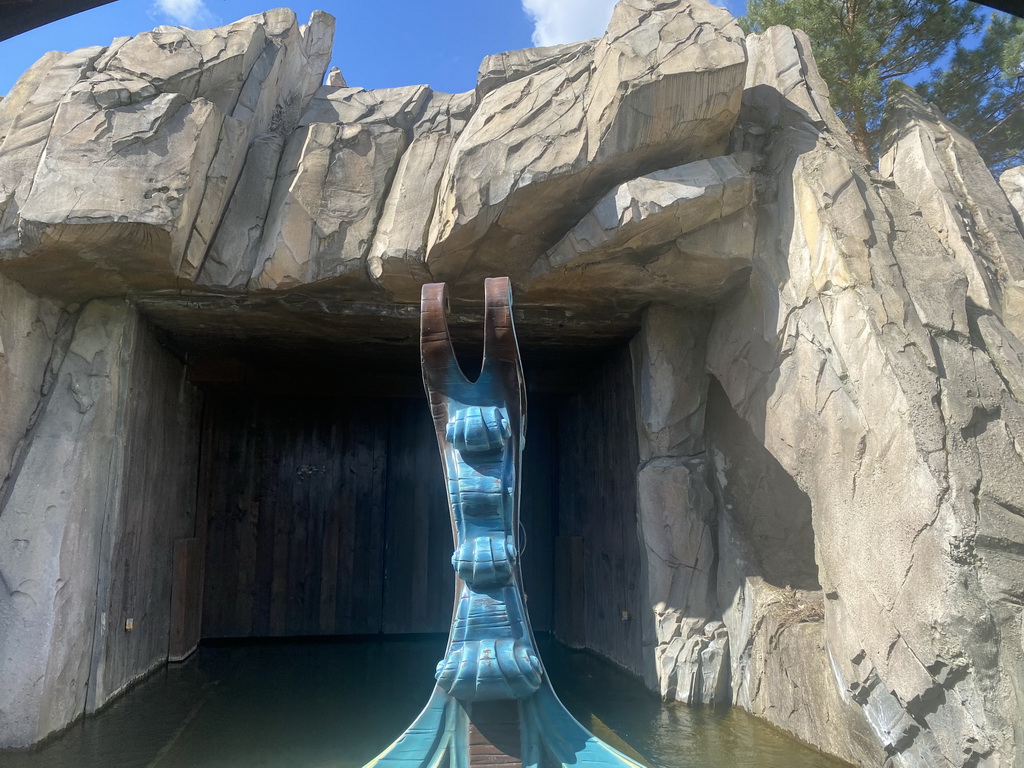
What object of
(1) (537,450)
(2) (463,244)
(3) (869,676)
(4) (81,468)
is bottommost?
(3) (869,676)

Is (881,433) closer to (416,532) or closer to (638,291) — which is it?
(638,291)

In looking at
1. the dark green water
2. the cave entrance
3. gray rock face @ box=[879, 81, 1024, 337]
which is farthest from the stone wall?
gray rock face @ box=[879, 81, 1024, 337]

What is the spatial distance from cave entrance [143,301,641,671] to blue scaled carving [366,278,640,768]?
2.51 meters

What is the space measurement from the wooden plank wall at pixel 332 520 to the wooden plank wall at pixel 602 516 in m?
0.66

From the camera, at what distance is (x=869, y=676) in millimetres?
3512

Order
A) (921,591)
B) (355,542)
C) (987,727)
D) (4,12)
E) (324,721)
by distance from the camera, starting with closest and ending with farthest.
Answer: (4,12) → (987,727) → (921,591) → (324,721) → (355,542)

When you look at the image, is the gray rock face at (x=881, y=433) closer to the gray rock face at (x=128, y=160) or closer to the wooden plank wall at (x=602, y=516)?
the wooden plank wall at (x=602, y=516)

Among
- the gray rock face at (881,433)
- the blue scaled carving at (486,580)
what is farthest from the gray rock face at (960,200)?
the blue scaled carving at (486,580)

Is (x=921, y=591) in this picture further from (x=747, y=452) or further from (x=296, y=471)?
(x=296, y=471)

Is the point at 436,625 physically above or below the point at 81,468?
below

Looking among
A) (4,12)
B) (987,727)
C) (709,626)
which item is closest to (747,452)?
(709,626)

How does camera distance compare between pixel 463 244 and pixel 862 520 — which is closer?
pixel 862 520

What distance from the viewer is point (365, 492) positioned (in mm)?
8023

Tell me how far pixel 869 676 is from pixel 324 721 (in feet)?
9.45
